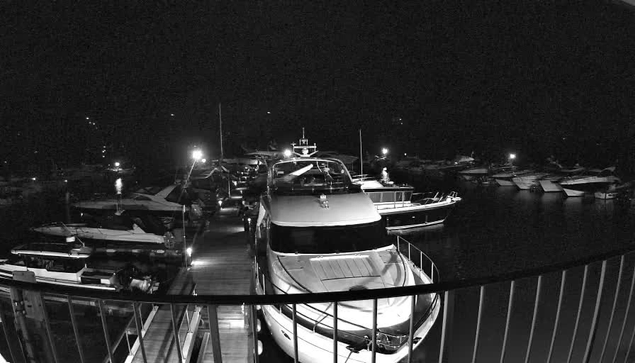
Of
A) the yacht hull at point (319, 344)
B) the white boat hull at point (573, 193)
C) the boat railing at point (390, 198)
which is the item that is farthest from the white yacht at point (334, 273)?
the white boat hull at point (573, 193)

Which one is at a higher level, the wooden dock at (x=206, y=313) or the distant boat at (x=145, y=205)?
the wooden dock at (x=206, y=313)

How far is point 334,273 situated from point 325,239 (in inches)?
39.5

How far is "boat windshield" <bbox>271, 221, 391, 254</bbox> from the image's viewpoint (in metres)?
7.20

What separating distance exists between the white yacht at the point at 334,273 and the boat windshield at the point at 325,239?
21 millimetres

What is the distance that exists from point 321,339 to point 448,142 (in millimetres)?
87281

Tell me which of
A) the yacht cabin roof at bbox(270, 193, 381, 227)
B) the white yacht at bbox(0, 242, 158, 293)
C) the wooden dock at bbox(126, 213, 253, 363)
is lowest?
the white yacht at bbox(0, 242, 158, 293)

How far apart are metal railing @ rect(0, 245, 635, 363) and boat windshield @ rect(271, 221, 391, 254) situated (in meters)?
1.30

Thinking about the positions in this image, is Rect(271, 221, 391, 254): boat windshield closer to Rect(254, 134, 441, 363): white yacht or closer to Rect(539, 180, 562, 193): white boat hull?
Rect(254, 134, 441, 363): white yacht

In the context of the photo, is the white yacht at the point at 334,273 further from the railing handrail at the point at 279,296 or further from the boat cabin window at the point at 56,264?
the boat cabin window at the point at 56,264

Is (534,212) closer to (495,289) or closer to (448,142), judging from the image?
(495,289)

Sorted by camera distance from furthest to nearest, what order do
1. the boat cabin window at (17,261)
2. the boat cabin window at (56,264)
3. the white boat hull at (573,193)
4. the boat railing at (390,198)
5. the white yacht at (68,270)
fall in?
the white boat hull at (573,193)
the boat railing at (390,198)
the boat cabin window at (17,261)
the boat cabin window at (56,264)
the white yacht at (68,270)

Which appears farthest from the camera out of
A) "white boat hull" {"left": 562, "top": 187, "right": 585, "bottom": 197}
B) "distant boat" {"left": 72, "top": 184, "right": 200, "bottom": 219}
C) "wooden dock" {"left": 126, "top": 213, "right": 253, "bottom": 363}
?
"white boat hull" {"left": 562, "top": 187, "right": 585, "bottom": 197}

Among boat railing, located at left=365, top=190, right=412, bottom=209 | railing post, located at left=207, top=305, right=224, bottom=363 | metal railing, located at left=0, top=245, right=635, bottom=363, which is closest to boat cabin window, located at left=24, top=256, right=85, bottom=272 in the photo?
metal railing, located at left=0, top=245, right=635, bottom=363

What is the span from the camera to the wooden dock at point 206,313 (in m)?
6.77
